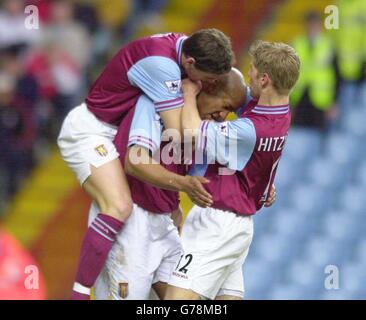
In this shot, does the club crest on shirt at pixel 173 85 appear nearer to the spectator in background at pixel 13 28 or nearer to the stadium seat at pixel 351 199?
the stadium seat at pixel 351 199

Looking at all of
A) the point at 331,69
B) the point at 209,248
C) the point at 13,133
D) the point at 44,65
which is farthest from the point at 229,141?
the point at 44,65

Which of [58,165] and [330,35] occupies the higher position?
[330,35]

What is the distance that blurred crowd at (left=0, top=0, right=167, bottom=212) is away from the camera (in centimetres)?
1201

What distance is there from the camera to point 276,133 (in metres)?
6.67

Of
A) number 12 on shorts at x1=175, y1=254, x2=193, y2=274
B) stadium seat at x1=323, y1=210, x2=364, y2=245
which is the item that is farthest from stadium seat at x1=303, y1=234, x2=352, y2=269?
number 12 on shorts at x1=175, y1=254, x2=193, y2=274

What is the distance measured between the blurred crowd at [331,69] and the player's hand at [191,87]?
438cm

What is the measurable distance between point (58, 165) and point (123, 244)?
5567mm

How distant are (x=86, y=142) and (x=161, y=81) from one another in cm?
53

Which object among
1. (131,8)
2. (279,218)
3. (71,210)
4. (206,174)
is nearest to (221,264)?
(206,174)

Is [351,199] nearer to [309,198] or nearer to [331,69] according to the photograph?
[309,198]

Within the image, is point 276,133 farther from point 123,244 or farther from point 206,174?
point 123,244

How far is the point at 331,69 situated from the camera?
11281mm

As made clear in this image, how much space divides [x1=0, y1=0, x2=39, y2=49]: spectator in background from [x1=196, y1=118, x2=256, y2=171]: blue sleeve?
584 cm

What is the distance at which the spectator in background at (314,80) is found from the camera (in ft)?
36.7
